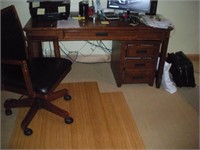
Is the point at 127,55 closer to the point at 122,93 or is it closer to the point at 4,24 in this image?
the point at 122,93

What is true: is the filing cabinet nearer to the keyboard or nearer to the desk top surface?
the desk top surface

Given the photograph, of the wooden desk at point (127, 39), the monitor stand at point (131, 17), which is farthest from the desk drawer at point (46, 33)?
the monitor stand at point (131, 17)

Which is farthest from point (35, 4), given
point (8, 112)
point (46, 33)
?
point (8, 112)

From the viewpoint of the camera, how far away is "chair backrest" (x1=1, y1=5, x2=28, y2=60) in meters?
1.53

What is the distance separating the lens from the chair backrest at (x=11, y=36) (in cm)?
153

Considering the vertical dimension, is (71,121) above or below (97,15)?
below

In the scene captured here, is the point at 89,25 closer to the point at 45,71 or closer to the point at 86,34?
the point at 86,34

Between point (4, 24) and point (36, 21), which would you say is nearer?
point (4, 24)

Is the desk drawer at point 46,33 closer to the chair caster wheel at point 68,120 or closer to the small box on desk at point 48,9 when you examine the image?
the small box on desk at point 48,9

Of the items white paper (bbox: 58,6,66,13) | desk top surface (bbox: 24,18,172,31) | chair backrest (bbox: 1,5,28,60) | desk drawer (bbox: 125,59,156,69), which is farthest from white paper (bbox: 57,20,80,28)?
desk drawer (bbox: 125,59,156,69)

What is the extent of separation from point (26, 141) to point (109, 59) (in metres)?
1.72

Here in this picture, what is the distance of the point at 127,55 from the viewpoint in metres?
2.15

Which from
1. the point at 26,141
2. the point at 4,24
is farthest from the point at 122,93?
the point at 4,24

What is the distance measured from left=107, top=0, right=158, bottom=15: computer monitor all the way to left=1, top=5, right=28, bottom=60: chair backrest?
1123mm
